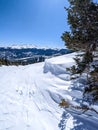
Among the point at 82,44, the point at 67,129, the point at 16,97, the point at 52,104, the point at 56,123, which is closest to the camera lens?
the point at 67,129

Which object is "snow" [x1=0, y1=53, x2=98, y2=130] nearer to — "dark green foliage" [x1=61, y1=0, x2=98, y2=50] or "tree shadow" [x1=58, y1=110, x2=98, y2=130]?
"tree shadow" [x1=58, y1=110, x2=98, y2=130]

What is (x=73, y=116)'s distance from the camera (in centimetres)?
1056

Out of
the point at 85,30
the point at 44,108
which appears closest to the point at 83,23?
the point at 85,30

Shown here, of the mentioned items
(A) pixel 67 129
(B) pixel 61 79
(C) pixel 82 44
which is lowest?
(A) pixel 67 129

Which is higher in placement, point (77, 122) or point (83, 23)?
point (83, 23)

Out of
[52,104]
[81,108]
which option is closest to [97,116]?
[81,108]

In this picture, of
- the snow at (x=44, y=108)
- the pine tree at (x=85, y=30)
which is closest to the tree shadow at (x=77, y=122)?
the snow at (x=44, y=108)

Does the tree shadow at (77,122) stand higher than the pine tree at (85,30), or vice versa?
the pine tree at (85,30)

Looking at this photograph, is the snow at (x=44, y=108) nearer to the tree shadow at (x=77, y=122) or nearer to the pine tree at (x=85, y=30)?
the tree shadow at (x=77, y=122)

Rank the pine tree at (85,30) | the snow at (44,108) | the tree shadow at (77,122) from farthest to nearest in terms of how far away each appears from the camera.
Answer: the pine tree at (85,30) < the snow at (44,108) < the tree shadow at (77,122)

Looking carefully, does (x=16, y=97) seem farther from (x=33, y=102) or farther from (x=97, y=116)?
(x=97, y=116)

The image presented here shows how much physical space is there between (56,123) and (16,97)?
5183 mm

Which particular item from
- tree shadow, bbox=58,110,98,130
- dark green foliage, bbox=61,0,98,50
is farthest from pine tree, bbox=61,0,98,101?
tree shadow, bbox=58,110,98,130

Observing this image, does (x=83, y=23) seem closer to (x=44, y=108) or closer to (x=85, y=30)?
(x=85, y=30)
